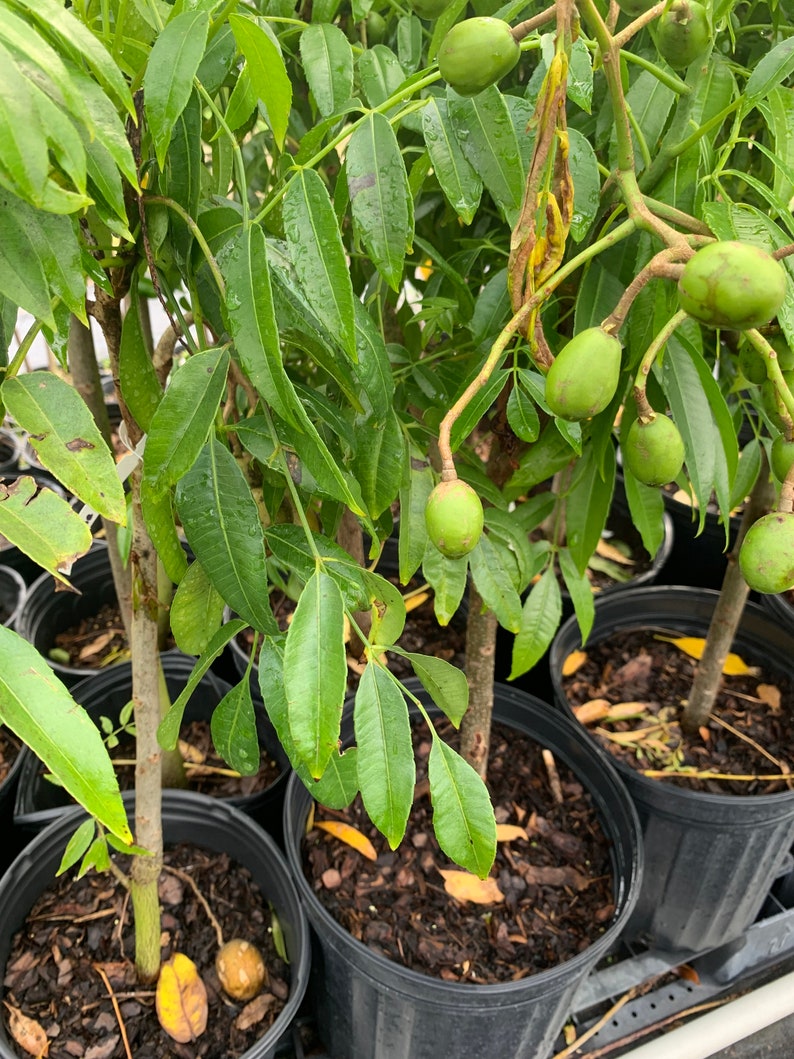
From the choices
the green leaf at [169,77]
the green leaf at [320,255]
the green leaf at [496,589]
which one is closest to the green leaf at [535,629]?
the green leaf at [496,589]

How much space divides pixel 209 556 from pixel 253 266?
21 cm

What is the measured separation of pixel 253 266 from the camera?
0.51 metres

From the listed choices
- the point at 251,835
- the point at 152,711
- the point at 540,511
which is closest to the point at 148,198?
the point at 152,711

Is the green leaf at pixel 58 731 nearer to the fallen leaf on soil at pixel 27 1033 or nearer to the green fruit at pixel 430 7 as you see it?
the green fruit at pixel 430 7

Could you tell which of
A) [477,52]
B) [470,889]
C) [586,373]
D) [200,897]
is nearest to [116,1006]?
[200,897]

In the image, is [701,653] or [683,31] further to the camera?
[701,653]

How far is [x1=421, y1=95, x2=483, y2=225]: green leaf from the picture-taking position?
572 mm

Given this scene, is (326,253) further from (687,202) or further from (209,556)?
(687,202)

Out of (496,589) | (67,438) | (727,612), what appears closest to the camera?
(67,438)

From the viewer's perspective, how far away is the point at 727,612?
1271mm

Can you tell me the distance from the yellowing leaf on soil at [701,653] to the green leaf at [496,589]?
2.64 feet

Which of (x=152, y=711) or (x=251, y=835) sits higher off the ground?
(x=152, y=711)

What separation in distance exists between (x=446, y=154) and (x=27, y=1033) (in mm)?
1071

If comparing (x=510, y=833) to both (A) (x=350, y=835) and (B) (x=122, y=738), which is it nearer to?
(A) (x=350, y=835)
